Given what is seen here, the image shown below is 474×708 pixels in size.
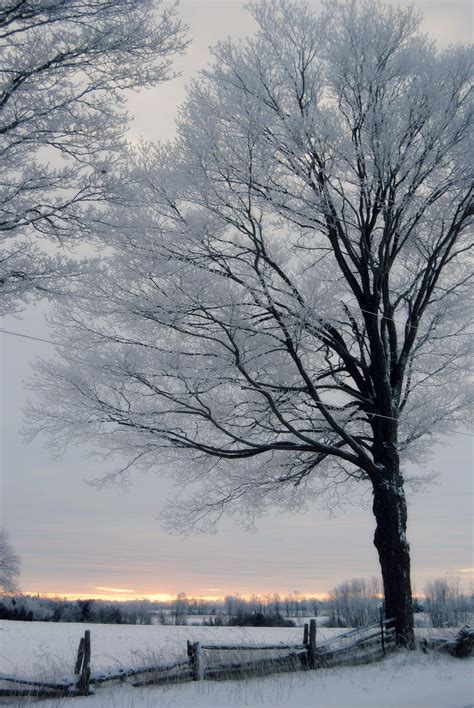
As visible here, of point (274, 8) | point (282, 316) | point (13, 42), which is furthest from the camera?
point (274, 8)

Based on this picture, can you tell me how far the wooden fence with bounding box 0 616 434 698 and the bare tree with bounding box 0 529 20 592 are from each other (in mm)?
51295

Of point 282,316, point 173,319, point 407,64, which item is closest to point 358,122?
point 407,64

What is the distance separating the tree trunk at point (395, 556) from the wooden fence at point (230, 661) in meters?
0.28

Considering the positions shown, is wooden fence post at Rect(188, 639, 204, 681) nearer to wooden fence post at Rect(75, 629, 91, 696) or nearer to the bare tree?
wooden fence post at Rect(75, 629, 91, 696)

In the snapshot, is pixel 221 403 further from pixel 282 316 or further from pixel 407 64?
pixel 407 64

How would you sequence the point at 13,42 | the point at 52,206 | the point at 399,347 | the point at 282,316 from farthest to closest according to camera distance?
1. the point at 399,347
2. the point at 282,316
3. the point at 52,206
4. the point at 13,42

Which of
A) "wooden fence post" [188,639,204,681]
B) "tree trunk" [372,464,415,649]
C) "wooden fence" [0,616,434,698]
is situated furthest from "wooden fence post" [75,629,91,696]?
"tree trunk" [372,464,415,649]

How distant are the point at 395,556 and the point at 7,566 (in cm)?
5405

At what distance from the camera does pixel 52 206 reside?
29.5ft

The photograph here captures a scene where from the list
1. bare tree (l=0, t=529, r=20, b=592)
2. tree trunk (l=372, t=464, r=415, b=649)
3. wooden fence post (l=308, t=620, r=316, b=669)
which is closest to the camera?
wooden fence post (l=308, t=620, r=316, b=669)

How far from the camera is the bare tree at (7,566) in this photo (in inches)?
2287

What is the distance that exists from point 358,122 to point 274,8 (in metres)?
2.92

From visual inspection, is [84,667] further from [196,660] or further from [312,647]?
[312,647]

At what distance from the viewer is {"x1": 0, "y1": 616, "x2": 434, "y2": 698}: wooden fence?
9.98 metres
